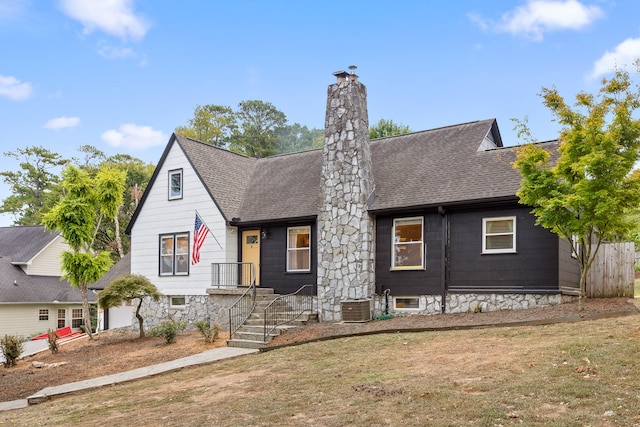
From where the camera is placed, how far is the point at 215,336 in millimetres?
16219

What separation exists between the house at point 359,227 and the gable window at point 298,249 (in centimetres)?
4

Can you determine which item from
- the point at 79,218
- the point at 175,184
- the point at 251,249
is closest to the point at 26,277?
the point at 79,218

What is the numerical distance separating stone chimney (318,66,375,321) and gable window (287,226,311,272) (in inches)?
67.1

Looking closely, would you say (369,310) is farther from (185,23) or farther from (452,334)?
(185,23)

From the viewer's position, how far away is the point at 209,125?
5000cm

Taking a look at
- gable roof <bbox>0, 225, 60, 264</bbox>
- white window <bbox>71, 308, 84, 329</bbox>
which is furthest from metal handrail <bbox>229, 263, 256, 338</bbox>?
gable roof <bbox>0, 225, 60, 264</bbox>

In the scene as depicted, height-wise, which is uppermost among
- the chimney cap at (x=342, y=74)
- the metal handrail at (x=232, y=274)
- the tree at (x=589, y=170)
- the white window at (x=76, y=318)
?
the chimney cap at (x=342, y=74)

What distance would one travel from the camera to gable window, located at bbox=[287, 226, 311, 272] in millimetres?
19641

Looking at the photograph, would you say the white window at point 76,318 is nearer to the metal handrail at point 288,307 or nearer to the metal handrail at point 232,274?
the metal handrail at point 232,274

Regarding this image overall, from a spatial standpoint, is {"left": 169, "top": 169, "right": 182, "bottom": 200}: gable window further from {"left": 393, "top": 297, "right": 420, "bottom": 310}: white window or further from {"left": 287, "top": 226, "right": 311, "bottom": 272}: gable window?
{"left": 393, "top": 297, "right": 420, "bottom": 310}: white window

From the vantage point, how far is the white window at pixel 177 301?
21772 mm

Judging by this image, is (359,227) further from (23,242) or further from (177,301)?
(23,242)

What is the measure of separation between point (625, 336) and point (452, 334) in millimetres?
3475

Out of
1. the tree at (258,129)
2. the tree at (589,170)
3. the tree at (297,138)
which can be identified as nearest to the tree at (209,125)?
the tree at (258,129)
